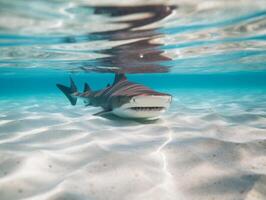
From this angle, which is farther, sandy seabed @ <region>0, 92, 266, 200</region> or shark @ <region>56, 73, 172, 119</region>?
shark @ <region>56, 73, 172, 119</region>

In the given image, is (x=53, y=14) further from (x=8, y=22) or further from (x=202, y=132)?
(x=202, y=132)

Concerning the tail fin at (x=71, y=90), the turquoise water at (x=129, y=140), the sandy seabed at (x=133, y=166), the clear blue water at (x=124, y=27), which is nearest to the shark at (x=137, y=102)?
the turquoise water at (x=129, y=140)

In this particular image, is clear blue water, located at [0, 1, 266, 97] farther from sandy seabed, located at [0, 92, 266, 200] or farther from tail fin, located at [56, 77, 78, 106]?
sandy seabed, located at [0, 92, 266, 200]

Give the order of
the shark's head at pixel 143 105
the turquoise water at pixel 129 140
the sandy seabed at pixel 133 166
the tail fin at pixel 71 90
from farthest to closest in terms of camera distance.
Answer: the tail fin at pixel 71 90 < the shark's head at pixel 143 105 < the turquoise water at pixel 129 140 < the sandy seabed at pixel 133 166

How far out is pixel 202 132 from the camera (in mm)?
5453

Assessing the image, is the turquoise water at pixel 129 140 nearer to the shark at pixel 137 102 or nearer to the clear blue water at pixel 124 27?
the clear blue water at pixel 124 27

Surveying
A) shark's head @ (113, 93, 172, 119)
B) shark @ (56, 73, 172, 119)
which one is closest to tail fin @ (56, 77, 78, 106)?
shark @ (56, 73, 172, 119)

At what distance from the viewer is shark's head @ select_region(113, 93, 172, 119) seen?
18.2 feet

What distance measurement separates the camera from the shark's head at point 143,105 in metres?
5.54

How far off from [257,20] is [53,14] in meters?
7.93

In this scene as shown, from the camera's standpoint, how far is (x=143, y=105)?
5.76m

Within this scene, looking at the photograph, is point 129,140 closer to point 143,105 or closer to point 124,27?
point 143,105

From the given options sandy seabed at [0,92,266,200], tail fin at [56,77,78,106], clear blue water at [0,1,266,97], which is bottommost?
sandy seabed at [0,92,266,200]

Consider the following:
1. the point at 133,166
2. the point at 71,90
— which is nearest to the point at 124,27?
the point at 71,90
